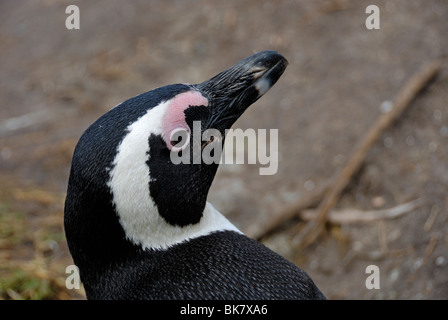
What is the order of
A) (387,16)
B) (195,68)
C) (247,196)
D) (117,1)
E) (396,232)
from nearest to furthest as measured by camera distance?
(396,232) < (247,196) < (387,16) < (195,68) < (117,1)

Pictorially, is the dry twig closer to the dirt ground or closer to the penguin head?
the dirt ground

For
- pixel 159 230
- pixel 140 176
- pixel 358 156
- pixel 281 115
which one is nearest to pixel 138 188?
pixel 140 176

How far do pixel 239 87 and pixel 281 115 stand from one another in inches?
67.6

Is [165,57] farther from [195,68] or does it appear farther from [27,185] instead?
[27,185]

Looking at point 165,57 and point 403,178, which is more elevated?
point 165,57

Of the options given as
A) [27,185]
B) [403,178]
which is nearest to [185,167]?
[403,178]

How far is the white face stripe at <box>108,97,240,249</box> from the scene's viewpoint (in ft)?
3.86

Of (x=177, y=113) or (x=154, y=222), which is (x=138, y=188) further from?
(x=177, y=113)

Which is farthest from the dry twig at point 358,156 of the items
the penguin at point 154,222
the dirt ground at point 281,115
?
the penguin at point 154,222

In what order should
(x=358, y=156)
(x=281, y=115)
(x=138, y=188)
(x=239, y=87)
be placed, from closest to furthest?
(x=138, y=188) < (x=239, y=87) < (x=358, y=156) < (x=281, y=115)

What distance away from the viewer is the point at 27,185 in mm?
2988

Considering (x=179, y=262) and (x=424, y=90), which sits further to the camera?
(x=424, y=90)

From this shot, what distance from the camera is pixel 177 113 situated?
1.29 metres
